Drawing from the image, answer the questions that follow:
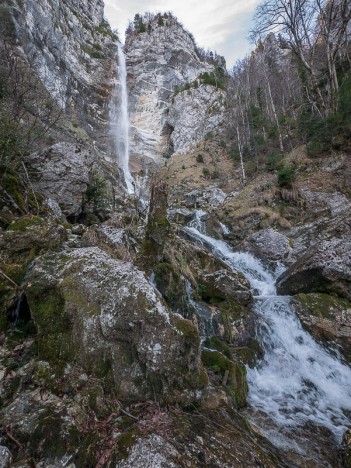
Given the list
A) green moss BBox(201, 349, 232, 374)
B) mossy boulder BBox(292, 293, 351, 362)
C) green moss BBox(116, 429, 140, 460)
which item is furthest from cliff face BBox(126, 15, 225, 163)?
green moss BBox(116, 429, 140, 460)

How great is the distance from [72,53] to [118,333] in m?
32.0

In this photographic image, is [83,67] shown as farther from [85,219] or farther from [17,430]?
[17,430]

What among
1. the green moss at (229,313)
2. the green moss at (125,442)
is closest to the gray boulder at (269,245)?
the green moss at (229,313)

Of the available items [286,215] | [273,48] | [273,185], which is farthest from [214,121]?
A: [286,215]

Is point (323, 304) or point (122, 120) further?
point (122, 120)

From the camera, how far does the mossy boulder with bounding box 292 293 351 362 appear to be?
6.19 m

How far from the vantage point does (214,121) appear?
33.5m

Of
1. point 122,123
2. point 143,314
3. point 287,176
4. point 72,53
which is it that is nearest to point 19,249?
point 143,314

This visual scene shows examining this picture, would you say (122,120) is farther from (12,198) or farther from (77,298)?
(77,298)

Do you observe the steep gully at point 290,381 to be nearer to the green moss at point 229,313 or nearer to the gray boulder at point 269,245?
the green moss at point 229,313

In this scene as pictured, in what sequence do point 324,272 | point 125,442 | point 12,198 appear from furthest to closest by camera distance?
1. point 324,272
2. point 12,198
3. point 125,442

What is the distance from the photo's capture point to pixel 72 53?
26766 mm

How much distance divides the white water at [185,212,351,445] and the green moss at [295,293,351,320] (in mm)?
450

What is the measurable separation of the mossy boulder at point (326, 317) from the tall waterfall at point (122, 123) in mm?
19660
